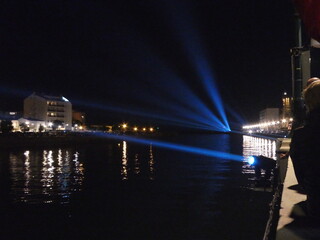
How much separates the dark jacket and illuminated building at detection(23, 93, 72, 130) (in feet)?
387

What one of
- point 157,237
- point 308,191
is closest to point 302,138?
point 308,191

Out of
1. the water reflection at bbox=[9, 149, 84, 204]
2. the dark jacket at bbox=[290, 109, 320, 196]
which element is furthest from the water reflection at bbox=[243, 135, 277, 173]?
the dark jacket at bbox=[290, 109, 320, 196]

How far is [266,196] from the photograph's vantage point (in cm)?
1750

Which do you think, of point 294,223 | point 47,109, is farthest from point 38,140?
point 294,223

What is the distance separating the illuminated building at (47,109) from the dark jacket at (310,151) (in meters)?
118

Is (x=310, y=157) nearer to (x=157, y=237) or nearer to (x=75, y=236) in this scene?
(x=157, y=237)

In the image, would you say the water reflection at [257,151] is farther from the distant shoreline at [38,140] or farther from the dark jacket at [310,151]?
the distant shoreline at [38,140]

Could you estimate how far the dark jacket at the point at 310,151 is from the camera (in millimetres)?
3385

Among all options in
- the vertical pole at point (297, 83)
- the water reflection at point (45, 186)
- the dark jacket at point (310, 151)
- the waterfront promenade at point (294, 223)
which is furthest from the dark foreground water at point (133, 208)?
the dark jacket at point (310, 151)

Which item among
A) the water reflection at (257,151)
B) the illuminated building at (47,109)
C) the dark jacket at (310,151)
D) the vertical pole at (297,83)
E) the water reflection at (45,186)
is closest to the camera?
the dark jacket at (310,151)

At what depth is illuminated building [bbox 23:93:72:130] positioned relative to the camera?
395 feet

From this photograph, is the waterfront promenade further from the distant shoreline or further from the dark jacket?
the distant shoreline

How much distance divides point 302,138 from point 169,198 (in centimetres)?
1465

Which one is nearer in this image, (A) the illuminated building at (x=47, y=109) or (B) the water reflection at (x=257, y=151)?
(B) the water reflection at (x=257, y=151)
